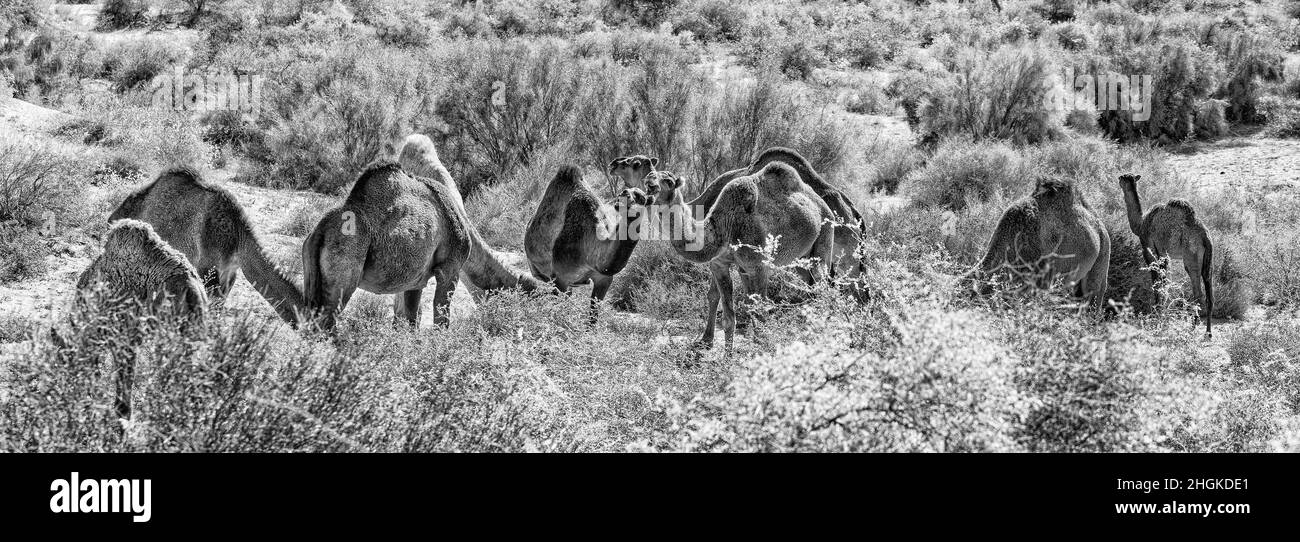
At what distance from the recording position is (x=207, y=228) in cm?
832

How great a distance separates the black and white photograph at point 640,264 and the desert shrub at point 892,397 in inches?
0.8

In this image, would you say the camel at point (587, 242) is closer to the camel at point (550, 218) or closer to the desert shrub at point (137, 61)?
the camel at point (550, 218)

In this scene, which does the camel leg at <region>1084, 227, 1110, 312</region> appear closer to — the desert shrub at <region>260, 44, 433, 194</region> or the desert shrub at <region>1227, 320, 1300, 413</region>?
the desert shrub at <region>1227, 320, 1300, 413</region>

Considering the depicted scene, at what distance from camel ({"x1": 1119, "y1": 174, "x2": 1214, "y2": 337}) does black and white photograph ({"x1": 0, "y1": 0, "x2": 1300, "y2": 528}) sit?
0.11 feet

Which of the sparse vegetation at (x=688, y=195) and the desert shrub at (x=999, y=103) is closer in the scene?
the sparse vegetation at (x=688, y=195)

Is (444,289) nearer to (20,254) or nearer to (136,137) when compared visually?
(20,254)

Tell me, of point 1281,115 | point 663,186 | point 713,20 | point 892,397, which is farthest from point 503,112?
point 713,20

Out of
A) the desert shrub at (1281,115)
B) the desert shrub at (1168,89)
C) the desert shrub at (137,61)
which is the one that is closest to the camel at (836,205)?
the desert shrub at (1168,89)

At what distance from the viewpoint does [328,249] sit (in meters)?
8.21

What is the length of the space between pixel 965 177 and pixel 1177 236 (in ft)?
21.8

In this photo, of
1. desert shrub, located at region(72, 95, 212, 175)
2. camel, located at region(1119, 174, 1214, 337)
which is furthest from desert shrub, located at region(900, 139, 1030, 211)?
desert shrub, located at region(72, 95, 212, 175)

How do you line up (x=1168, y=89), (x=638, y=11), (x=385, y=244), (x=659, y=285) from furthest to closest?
(x=638, y=11) < (x=1168, y=89) < (x=659, y=285) < (x=385, y=244)

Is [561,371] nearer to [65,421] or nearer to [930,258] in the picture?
[930,258]

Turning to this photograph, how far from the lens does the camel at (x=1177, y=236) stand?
1152 cm
